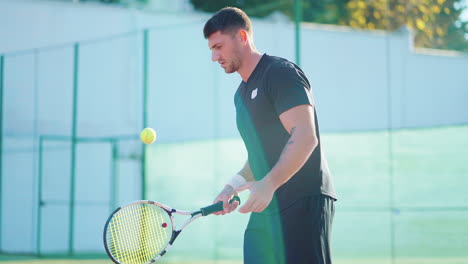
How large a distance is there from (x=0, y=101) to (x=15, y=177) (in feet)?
4.05

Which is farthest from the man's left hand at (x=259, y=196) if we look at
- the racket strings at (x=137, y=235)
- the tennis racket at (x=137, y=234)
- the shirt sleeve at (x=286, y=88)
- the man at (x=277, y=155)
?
the racket strings at (x=137, y=235)

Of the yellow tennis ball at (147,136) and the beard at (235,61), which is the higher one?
the beard at (235,61)

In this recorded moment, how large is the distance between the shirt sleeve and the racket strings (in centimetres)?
108

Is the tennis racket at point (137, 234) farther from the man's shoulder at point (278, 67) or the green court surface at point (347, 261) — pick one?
Answer: the green court surface at point (347, 261)

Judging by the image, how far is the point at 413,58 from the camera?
28.7 ft

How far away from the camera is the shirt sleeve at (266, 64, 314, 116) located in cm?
296

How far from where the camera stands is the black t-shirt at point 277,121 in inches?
119

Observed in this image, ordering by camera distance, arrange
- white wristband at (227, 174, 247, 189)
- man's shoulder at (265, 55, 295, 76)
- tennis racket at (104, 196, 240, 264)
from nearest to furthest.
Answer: man's shoulder at (265, 55, 295, 76), white wristband at (227, 174, 247, 189), tennis racket at (104, 196, 240, 264)

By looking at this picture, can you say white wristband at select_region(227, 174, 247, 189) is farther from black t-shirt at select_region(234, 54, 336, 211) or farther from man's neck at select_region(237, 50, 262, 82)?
man's neck at select_region(237, 50, 262, 82)

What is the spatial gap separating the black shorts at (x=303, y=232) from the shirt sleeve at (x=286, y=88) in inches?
16.1

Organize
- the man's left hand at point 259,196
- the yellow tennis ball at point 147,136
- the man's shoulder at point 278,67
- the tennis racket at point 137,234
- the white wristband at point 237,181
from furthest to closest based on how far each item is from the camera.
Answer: the yellow tennis ball at point 147,136
the tennis racket at point 137,234
the white wristband at point 237,181
the man's shoulder at point 278,67
the man's left hand at point 259,196

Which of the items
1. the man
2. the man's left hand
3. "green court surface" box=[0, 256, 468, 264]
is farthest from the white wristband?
"green court surface" box=[0, 256, 468, 264]

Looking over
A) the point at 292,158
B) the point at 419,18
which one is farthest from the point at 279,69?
the point at 419,18

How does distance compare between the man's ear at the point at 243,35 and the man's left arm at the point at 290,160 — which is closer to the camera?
the man's left arm at the point at 290,160
